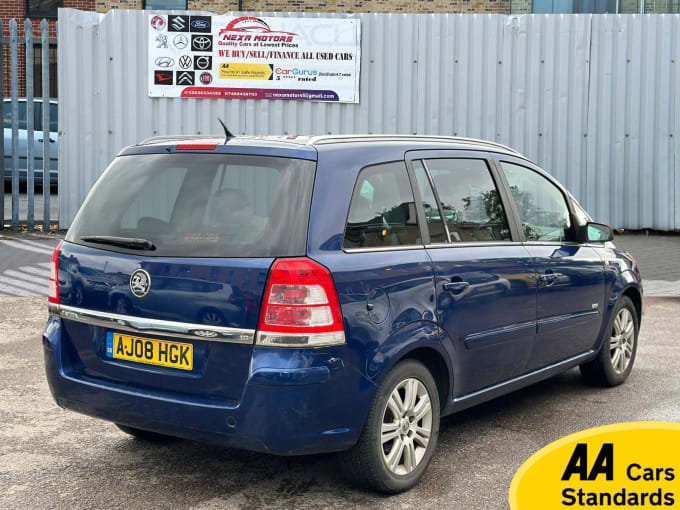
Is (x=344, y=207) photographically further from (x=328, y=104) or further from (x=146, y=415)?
(x=328, y=104)

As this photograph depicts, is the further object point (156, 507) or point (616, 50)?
point (616, 50)

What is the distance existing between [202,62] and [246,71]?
0.64 meters

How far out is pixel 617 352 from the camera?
6.62m

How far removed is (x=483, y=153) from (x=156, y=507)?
2.70 m

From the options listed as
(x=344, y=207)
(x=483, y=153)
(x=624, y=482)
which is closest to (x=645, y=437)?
(x=624, y=482)

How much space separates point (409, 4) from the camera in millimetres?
22094

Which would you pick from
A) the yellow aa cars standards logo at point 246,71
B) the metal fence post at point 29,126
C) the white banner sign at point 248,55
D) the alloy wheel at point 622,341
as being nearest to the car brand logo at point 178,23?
the white banner sign at point 248,55

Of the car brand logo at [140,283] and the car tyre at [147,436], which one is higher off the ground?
the car brand logo at [140,283]

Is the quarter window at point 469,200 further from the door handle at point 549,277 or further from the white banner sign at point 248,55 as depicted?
the white banner sign at point 248,55

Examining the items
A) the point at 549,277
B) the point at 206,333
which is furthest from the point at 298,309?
the point at 549,277

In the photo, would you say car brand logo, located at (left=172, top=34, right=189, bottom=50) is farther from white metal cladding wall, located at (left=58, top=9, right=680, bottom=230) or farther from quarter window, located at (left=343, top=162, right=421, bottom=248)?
quarter window, located at (left=343, top=162, right=421, bottom=248)

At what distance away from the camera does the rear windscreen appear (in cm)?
416

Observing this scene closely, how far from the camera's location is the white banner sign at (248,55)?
1369 centimetres

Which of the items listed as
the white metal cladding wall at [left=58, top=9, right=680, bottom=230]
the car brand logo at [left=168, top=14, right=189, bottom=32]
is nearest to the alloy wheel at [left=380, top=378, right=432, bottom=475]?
the white metal cladding wall at [left=58, top=9, right=680, bottom=230]
